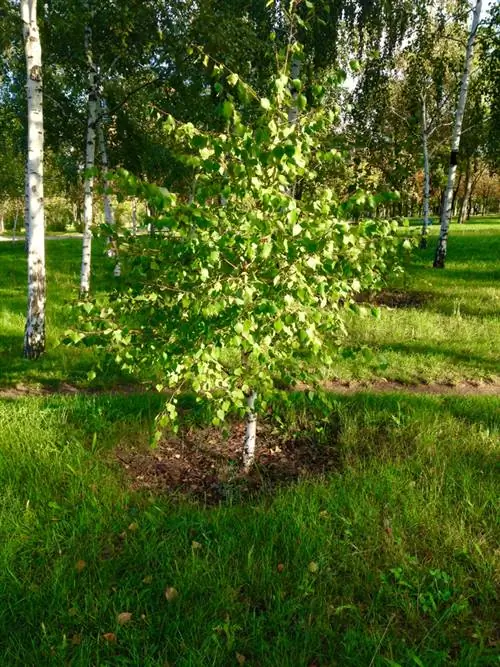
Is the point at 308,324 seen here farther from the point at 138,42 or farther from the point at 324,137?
the point at 138,42

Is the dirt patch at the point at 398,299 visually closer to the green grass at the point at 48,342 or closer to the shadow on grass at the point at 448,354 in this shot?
the shadow on grass at the point at 448,354

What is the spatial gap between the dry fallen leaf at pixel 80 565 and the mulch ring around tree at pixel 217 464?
1.14m

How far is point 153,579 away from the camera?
3359 millimetres

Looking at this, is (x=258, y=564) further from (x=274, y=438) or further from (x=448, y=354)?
(x=448, y=354)

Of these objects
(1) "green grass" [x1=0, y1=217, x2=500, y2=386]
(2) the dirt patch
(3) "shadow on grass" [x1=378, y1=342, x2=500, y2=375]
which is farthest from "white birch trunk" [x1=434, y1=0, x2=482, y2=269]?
(3) "shadow on grass" [x1=378, y1=342, x2=500, y2=375]

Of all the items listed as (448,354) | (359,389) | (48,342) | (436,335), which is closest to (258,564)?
(359,389)

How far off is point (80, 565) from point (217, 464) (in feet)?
6.79

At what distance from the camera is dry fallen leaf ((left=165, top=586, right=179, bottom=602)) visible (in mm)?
3137

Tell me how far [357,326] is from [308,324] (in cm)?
722

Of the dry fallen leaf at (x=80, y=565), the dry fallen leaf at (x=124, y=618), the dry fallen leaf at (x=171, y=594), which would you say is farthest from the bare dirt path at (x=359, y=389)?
the dry fallen leaf at (x=124, y=618)

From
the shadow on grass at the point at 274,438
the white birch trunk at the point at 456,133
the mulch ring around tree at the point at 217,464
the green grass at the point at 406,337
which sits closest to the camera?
the mulch ring around tree at the point at 217,464

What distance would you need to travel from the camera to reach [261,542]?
3.67m

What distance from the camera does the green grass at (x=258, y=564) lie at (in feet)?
9.29

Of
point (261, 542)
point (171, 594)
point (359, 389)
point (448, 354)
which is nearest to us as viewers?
point (171, 594)
